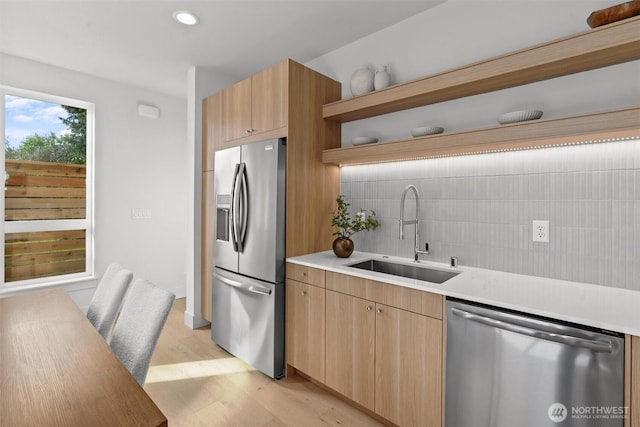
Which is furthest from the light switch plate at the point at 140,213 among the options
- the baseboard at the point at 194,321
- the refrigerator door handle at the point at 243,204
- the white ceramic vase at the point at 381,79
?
the white ceramic vase at the point at 381,79

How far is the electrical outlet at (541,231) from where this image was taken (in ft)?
5.89

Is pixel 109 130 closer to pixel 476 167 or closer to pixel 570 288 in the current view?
pixel 476 167

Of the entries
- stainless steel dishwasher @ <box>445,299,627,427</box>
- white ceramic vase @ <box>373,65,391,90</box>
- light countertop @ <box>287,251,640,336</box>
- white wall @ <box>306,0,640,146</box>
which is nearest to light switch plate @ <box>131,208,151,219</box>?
white wall @ <box>306,0,640,146</box>

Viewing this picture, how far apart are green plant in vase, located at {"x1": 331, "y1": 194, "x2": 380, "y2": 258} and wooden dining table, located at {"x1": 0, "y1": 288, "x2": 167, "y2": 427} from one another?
60.4 inches

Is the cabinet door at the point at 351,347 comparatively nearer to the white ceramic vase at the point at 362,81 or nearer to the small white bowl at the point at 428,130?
the small white bowl at the point at 428,130

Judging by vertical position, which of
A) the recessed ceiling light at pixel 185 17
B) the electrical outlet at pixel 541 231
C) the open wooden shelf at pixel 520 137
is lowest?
the electrical outlet at pixel 541 231

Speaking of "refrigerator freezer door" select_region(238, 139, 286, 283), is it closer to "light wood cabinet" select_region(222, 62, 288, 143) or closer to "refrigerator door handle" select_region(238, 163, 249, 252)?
"refrigerator door handle" select_region(238, 163, 249, 252)

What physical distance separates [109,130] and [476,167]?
390 cm

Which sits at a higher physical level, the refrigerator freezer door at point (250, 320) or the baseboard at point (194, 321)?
the refrigerator freezer door at point (250, 320)

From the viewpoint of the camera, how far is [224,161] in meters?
2.82

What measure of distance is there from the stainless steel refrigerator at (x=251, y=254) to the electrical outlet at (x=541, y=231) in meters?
1.61

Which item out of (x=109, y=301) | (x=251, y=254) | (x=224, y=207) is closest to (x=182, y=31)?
(x=224, y=207)

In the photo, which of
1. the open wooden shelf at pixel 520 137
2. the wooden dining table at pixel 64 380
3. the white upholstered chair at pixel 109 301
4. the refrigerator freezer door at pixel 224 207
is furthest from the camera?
the refrigerator freezer door at pixel 224 207

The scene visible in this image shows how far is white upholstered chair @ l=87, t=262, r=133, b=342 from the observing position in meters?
1.57
